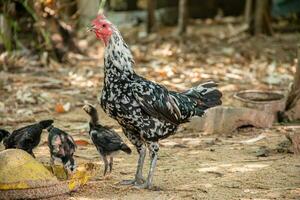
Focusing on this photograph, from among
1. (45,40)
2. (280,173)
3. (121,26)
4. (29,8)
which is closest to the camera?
(280,173)

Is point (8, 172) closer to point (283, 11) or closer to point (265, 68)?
point (265, 68)

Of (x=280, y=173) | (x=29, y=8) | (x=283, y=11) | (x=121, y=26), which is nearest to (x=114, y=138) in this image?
(x=280, y=173)

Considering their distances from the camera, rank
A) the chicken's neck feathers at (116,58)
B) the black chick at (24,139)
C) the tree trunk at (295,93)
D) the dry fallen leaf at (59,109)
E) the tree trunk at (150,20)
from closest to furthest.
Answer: the chicken's neck feathers at (116,58) < the black chick at (24,139) < the tree trunk at (295,93) < the dry fallen leaf at (59,109) < the tree trunk at (150,20)

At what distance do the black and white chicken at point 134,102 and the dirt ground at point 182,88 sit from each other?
17.8 inches

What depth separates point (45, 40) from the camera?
39.5 feet

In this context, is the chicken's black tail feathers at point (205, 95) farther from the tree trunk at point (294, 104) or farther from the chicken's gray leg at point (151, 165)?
the tree trunk at point (294, 104)

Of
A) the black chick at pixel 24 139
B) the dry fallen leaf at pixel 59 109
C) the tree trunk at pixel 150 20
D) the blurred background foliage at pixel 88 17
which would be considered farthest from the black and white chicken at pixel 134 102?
the tree trunk at pixel 150 20

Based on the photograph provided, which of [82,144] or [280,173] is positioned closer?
[280,173]

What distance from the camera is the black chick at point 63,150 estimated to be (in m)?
5.89

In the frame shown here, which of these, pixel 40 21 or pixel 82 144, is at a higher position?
pixel 40 21

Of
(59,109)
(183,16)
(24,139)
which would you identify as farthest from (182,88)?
(183,16)

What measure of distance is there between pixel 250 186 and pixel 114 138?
137 centimetres

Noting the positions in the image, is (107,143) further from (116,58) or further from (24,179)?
(24,179)

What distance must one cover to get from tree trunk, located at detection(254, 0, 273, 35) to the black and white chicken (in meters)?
8.96
